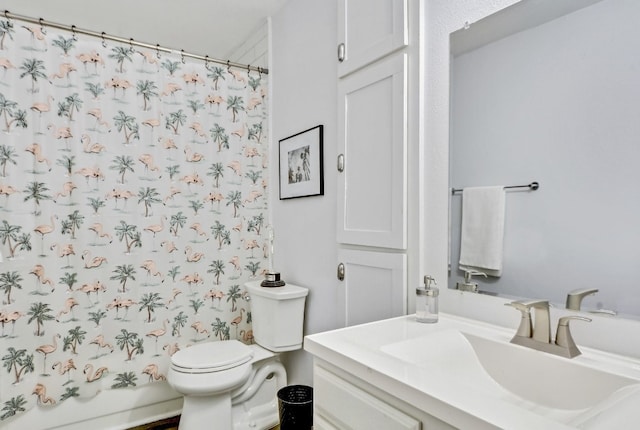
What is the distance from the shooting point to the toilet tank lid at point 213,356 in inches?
69.9

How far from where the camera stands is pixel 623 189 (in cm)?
87

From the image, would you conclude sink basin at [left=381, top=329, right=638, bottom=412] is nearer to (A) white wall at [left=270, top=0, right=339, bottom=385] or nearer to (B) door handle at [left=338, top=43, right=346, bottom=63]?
(A) white wall at [left=270, top=0, right=339, bottom=385]

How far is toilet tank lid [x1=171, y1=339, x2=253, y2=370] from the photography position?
1.78 m

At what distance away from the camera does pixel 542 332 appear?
3.04ft

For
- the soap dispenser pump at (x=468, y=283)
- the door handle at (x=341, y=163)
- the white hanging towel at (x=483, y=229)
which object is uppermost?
the door handle at (x=341, y=163)

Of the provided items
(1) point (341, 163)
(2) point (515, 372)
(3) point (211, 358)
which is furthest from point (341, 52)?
(3) point (211, 358)

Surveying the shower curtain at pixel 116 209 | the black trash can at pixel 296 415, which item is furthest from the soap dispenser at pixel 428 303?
the shower curtain at pixel 116 209

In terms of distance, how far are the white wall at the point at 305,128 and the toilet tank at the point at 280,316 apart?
67 millimetres

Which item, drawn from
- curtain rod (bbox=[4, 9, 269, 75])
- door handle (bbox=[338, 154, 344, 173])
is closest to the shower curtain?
curtain rod (bbox=[4, 9, 269, 75])

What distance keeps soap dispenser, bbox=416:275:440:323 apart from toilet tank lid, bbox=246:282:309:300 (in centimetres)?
89

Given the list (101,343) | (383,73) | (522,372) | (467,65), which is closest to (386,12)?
(383,73)

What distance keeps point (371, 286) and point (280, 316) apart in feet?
2.15

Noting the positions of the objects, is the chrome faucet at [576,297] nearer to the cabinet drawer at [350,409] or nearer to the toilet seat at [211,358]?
the cabinet drawer at [350,409]

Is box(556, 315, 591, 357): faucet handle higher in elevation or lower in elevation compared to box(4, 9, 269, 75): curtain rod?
lower
